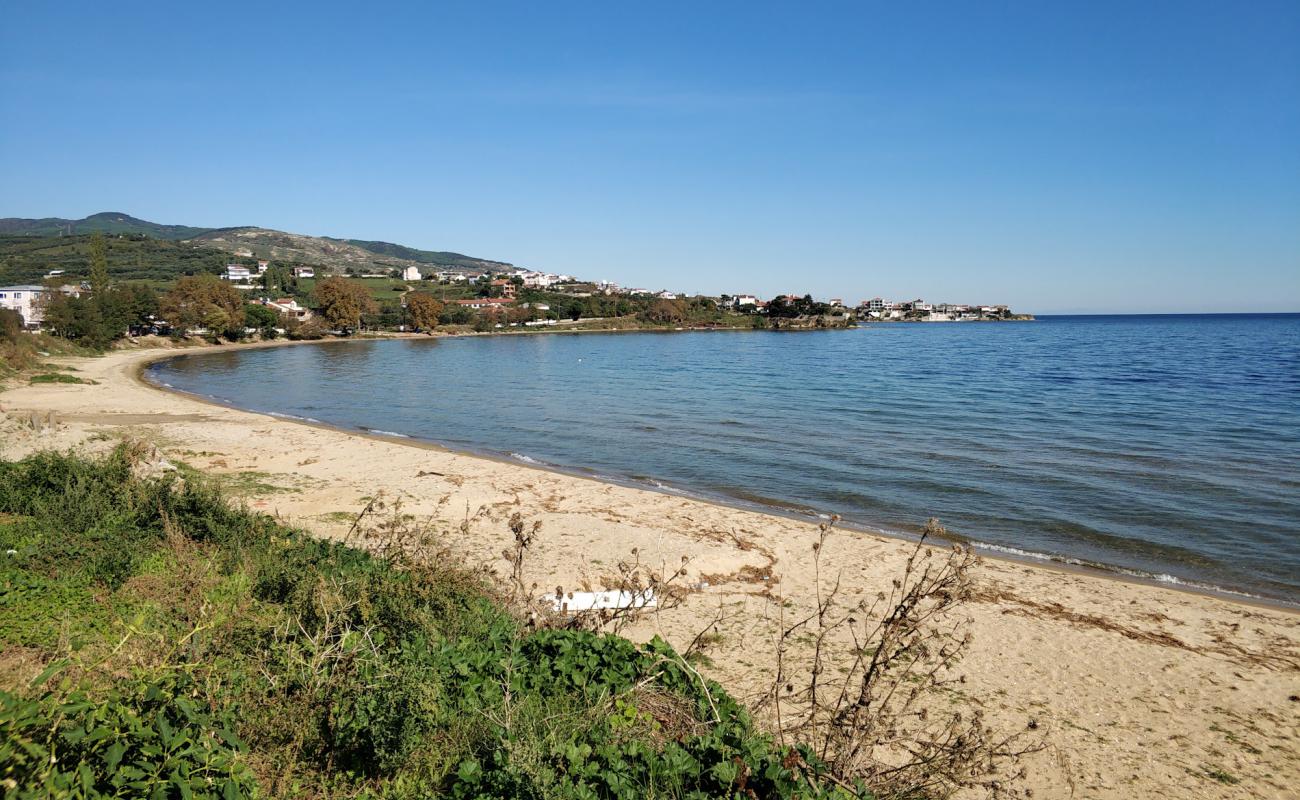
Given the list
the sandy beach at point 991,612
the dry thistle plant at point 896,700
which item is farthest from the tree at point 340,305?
the dry thistle plant at point 896,700

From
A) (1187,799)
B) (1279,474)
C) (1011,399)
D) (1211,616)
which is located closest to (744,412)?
(1011,399)

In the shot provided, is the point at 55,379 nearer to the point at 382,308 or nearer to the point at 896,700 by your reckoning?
the point at 896,700

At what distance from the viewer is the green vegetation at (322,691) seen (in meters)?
3.36

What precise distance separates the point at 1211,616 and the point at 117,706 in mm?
13500

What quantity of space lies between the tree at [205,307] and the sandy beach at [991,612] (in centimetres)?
6769

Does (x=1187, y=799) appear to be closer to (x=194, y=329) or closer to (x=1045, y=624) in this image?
(x=1045, y=624)

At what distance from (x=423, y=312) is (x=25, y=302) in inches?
1825

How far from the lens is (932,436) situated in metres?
25.4

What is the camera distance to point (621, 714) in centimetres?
486

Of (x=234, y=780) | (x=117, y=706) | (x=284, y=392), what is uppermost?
(x=117, y=706)

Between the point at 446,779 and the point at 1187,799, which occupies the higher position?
the point at 446,779

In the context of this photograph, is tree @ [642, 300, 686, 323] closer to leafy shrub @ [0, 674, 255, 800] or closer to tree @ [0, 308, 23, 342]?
tree @ [0, 308, 23, 342]

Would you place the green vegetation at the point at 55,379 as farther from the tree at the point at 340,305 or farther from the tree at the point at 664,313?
the tree at the point at 664,313

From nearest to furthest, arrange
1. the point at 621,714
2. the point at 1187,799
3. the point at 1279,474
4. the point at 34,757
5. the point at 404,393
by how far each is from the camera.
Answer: the point at 34,757, the point at 621,714, the point at 1187,799, the point at 1279,474, the point at 404,393
